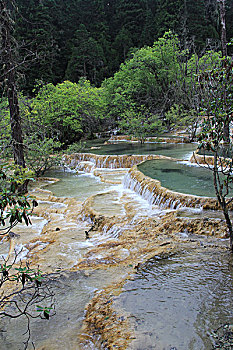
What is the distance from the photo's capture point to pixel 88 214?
7.04 m

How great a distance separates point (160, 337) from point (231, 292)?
3.81ft

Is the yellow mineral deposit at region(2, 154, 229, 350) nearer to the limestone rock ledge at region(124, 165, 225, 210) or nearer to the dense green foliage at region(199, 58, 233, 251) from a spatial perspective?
the limestone rock ledge at region(124, 165, 225, 210)

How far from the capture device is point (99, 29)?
43.1 metres

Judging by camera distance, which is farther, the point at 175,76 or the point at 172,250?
the point at 175,76

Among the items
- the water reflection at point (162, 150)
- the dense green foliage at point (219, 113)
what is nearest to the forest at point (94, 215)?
the dense green foliage at point (219, 113)

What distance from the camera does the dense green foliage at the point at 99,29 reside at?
3412 cm

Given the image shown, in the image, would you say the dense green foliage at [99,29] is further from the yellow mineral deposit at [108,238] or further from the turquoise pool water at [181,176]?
the yellow mineral deposit at [108,238]

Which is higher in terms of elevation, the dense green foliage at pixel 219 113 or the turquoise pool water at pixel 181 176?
the dense green foliage at pixel 219 113

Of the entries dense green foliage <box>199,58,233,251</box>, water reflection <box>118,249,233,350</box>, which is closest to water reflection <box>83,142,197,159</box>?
dense green foliage <box>199,58,233,251</box>

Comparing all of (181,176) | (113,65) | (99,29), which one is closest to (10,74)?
(181,176)

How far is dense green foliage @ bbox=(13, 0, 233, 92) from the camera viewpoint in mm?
34125

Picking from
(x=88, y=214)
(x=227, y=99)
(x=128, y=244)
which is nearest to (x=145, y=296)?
(x=128, y=244)

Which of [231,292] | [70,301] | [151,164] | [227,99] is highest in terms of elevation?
[227,99]

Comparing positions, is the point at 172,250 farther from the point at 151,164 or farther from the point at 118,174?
the point at 118,174
